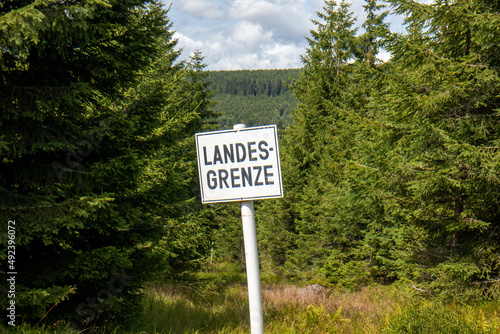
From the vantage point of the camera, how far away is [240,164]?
258 cm

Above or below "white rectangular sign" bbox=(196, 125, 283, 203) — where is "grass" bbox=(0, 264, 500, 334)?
below

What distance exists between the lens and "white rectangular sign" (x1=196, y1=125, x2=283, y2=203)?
2.53 meters

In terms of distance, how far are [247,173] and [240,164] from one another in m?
0.08

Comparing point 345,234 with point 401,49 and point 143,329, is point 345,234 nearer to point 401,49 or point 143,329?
point 401,49

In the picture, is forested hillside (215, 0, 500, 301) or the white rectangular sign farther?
forested hillside (215, 0, 500, 301)

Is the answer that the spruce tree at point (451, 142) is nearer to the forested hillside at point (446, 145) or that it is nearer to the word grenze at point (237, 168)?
the forested hillside at point (446, 145)

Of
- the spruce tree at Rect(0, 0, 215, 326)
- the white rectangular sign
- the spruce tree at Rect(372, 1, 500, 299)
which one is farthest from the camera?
the spruce tree at Rect(372, 1, 500, 299)

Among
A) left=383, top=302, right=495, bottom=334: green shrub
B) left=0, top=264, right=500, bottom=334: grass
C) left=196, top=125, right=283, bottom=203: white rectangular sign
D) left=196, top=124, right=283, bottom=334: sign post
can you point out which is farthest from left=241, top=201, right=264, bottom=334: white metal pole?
left=383, top=302, right=495, bottom=334: green shrub

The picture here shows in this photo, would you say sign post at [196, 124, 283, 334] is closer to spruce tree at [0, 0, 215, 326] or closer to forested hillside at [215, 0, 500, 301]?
spruce tree at [0, 0, 215, 326]

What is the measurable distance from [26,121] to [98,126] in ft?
2.89

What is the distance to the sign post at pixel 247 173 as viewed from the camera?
99.8 inches

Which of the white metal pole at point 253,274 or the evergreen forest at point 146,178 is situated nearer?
the white metal pole at point 253,274

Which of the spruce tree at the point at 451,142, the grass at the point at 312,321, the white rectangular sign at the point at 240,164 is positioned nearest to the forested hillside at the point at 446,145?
the spruce tree at the point at 451,142

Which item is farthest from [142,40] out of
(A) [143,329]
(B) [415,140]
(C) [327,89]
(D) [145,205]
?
(C) [327,89]
